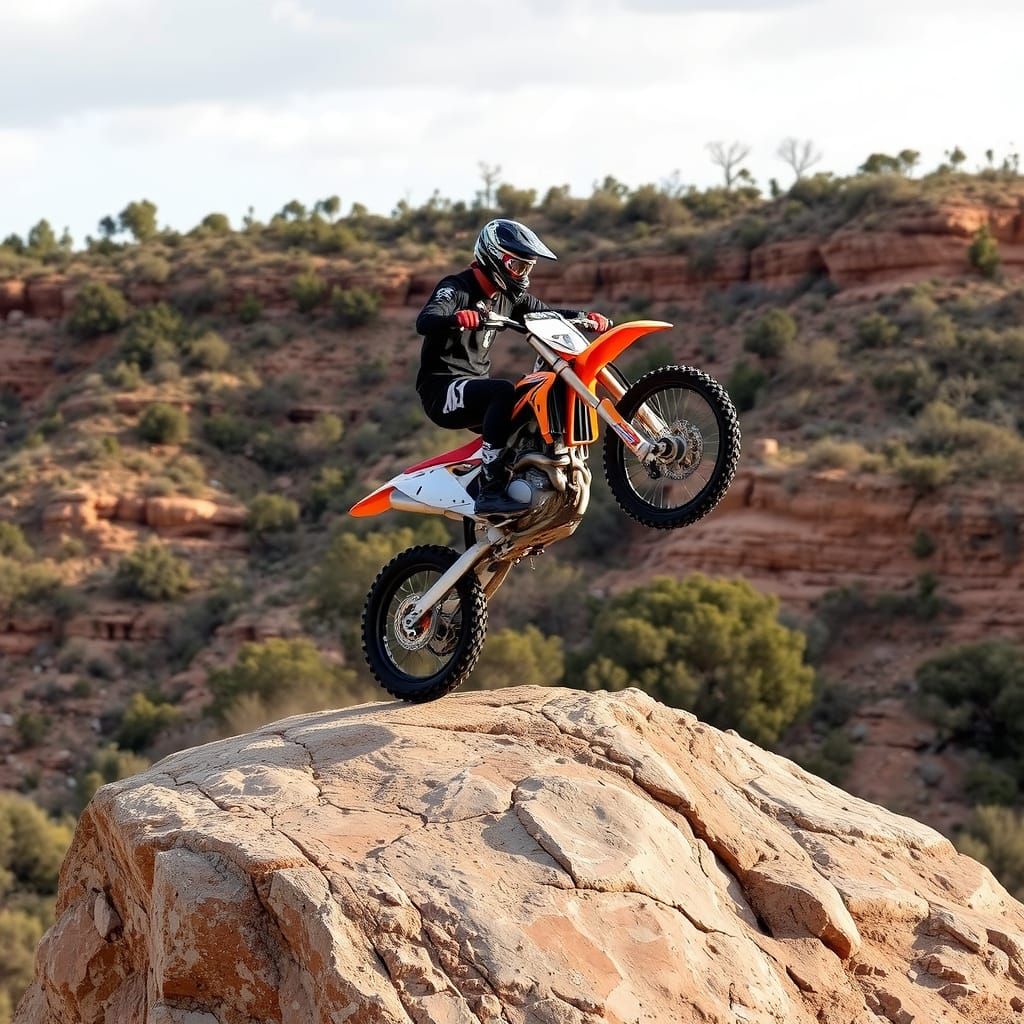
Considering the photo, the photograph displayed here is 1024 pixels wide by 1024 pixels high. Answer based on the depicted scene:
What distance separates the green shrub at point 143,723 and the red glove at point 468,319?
1083 inches

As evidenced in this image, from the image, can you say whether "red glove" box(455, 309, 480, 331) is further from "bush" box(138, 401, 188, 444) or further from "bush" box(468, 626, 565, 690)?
"bush" box(138, 401, 188, 444)

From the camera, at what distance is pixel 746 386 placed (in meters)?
44.5

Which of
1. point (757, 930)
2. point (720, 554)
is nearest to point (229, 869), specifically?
point (757, 930)

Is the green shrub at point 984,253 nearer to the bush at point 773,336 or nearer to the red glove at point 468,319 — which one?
the bush at point 773,336

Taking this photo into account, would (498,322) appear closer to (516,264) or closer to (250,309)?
(516,264)

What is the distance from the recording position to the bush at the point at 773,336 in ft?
148

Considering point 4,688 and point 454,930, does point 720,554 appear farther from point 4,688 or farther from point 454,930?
point 454,930

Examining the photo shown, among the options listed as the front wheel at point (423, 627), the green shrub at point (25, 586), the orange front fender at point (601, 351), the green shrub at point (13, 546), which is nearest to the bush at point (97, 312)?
the green shrub at point (13, 546)

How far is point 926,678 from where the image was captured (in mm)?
31031

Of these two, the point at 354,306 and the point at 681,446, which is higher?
the point at 681,446

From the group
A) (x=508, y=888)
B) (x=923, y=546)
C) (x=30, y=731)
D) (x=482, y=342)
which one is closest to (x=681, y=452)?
(x=482, y=342)

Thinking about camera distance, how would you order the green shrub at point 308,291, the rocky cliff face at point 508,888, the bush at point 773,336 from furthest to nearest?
1. the green shrub at point 308,291
2. the bush at point 773,336
3. the rocky cliff face at point 508,888

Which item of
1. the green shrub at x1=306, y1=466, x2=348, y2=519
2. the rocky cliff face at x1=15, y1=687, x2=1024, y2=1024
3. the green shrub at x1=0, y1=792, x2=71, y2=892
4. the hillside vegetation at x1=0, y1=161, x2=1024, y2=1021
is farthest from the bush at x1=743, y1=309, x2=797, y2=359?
the rocky cliff face at x1=15, y1=687, x2=1024, y2=1024

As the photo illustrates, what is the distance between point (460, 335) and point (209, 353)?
45.3 metres
